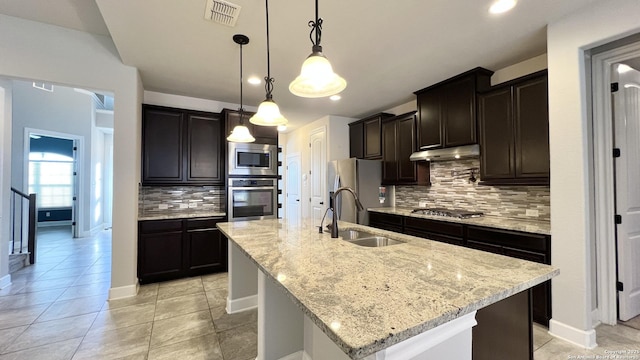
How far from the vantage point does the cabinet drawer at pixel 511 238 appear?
222cm

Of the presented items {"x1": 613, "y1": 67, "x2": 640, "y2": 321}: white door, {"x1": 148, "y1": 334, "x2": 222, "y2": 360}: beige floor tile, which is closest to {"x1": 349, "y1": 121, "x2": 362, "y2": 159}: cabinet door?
{"x1": 613, "y1": 67, "x2": 640, "y2": 321}: white door

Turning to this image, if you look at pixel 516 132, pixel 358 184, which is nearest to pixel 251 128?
pixel 358 184

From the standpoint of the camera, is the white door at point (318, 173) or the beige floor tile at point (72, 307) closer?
the beige floor tile at point (72, 307)

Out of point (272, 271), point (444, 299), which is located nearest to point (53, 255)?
point (272, 271)

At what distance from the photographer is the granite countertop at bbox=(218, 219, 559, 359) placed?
697mm

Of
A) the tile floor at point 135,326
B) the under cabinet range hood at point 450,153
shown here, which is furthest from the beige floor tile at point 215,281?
the under cabinet range hood at point 450,153

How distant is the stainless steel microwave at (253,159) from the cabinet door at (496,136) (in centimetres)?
281

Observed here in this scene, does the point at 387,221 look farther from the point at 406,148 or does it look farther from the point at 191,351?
the point at 191,351

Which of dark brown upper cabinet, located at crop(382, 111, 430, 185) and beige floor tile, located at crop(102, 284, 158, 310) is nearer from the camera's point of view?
beige floor tile, located at crop(102, 284, 158, 310)

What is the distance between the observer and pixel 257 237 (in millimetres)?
1912

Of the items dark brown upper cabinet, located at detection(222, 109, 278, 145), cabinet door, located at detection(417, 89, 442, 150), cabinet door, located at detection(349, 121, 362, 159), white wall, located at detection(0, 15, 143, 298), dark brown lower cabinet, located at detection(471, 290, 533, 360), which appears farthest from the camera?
cabinet door, located at detection(349, 121, 362, 159)

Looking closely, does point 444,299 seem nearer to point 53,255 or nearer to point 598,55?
point 598,55

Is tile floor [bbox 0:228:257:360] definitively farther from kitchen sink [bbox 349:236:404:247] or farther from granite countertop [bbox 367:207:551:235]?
granite countertop [bbox 367:207:551:235]

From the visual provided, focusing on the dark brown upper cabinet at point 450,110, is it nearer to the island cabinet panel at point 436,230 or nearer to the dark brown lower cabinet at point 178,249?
the island cabinet panel at point 436,230
